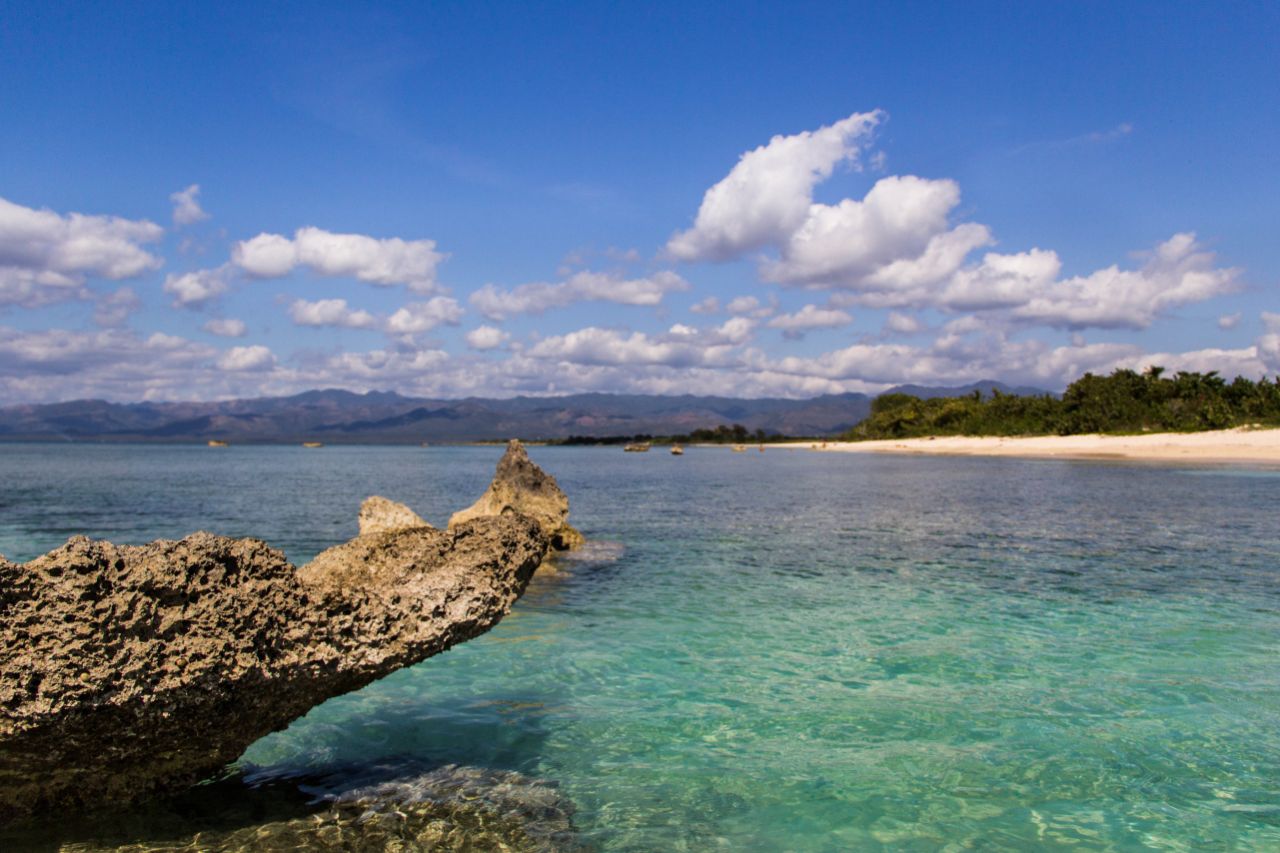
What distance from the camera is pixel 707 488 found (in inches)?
2119

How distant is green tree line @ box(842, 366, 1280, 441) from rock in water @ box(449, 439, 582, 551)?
93.2 meters

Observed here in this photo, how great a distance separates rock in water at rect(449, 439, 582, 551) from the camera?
77.2ft

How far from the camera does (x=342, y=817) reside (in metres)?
6.74

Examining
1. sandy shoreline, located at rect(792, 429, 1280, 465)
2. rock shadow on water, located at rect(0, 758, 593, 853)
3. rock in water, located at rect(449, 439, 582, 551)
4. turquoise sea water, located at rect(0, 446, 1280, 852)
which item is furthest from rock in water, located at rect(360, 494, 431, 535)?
sandy shoreline, located at rect(792, 429, 1280, 465)

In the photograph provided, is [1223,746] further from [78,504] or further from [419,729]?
[78,504]

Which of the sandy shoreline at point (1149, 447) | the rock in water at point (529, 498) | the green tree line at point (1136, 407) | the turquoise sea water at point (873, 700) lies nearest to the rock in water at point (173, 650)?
the turquoise sea water at point (873, 700)

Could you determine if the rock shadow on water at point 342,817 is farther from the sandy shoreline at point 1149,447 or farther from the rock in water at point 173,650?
the sandy shoreline at point 1149,447

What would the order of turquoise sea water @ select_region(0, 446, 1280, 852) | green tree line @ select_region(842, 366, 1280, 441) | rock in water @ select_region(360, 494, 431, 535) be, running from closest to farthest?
turquoise sea water @ select_region(0, 446, 1280, 852) → rock in water @ select_region(360, 494, 431, 535) → green tree line @ select_region(842, 366, 1280, 441)

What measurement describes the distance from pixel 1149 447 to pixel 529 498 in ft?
276

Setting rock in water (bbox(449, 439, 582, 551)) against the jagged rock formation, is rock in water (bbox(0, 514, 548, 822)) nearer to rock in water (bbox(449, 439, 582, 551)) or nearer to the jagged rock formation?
the jagged rock formation

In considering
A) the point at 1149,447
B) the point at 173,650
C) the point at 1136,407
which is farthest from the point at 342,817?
the point at 1136,407

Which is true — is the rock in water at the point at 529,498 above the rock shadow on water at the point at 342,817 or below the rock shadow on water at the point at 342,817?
above

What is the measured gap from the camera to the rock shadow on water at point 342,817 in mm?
6160

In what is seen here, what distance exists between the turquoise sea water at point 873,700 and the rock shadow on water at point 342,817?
32 cm
